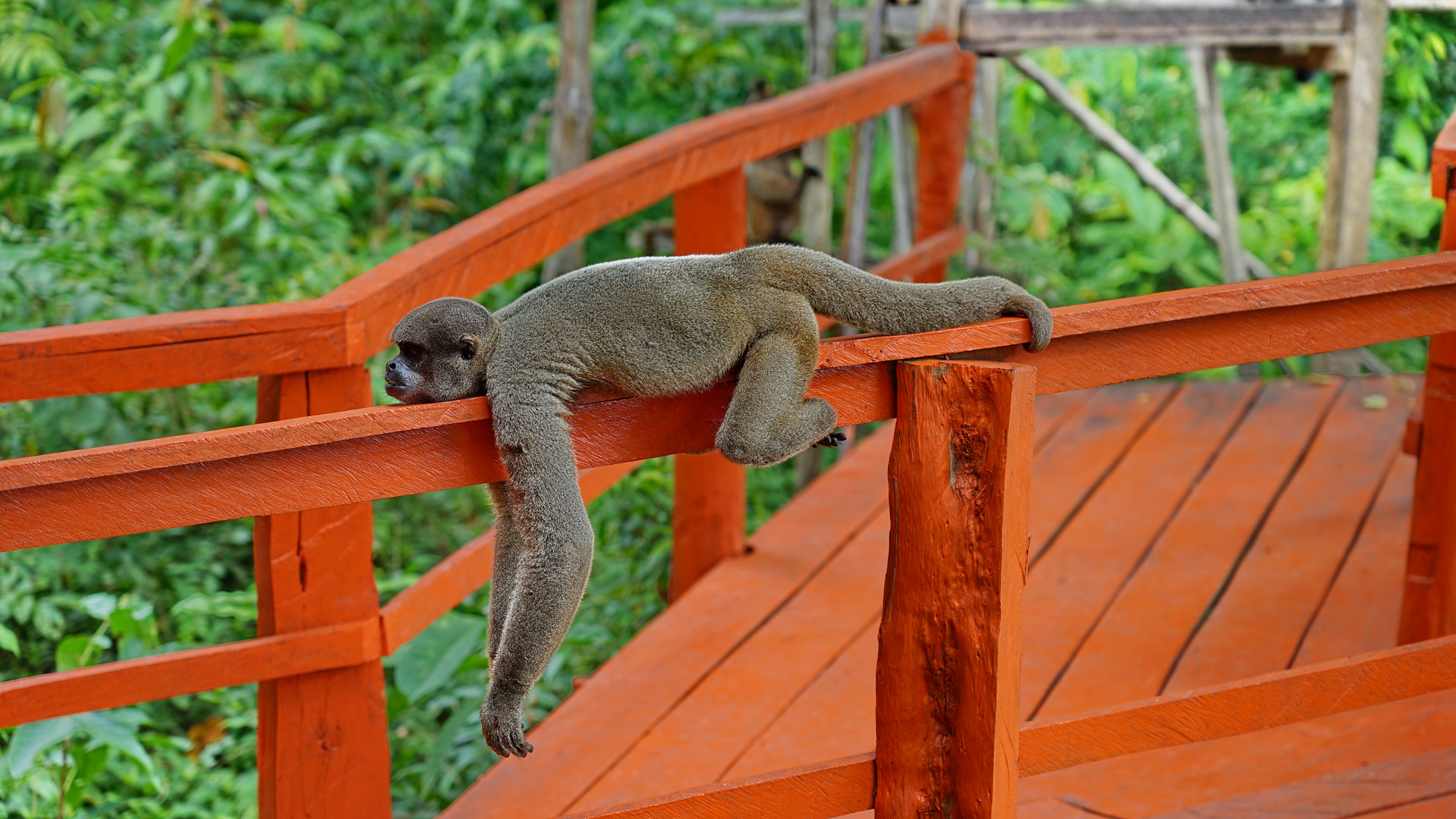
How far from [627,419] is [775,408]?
245 mm

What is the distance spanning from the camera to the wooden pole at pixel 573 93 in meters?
5.13

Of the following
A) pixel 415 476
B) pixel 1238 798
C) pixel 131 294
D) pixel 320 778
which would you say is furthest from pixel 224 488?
pixel 131 294

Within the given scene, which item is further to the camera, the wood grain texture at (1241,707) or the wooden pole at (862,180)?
the wooden pole at (862,180)

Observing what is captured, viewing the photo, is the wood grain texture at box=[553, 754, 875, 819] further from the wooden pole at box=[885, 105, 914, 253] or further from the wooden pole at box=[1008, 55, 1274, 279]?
the wooden pole at box=[1008, 55, 1274, 279]

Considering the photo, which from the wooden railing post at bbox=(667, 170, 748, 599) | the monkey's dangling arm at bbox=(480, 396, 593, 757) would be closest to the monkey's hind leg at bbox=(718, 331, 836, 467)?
the monkey's dangling arm at bbox=(480, 396, 593, 757)

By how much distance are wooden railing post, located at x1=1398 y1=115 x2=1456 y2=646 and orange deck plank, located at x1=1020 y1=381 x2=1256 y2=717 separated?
85 cm

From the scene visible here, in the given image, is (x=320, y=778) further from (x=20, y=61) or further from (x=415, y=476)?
(x=20, y=61)

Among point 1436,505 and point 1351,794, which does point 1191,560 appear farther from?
point 1351,794

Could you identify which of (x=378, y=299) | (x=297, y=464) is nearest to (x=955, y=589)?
(x=297, y=464)

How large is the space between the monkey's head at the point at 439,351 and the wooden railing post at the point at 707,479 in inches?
62.6

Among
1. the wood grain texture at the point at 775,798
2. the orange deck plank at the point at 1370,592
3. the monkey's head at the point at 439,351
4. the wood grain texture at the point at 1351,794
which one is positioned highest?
the monkey's head at the point at 439,351

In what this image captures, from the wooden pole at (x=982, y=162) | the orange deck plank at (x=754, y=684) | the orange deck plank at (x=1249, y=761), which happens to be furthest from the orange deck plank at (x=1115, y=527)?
the wooden pole at (x=982, y=162)

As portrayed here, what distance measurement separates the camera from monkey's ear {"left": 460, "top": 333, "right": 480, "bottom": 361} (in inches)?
78.5

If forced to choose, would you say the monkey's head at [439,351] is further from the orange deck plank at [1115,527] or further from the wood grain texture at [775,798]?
the orange deck plank at [1115,527]
